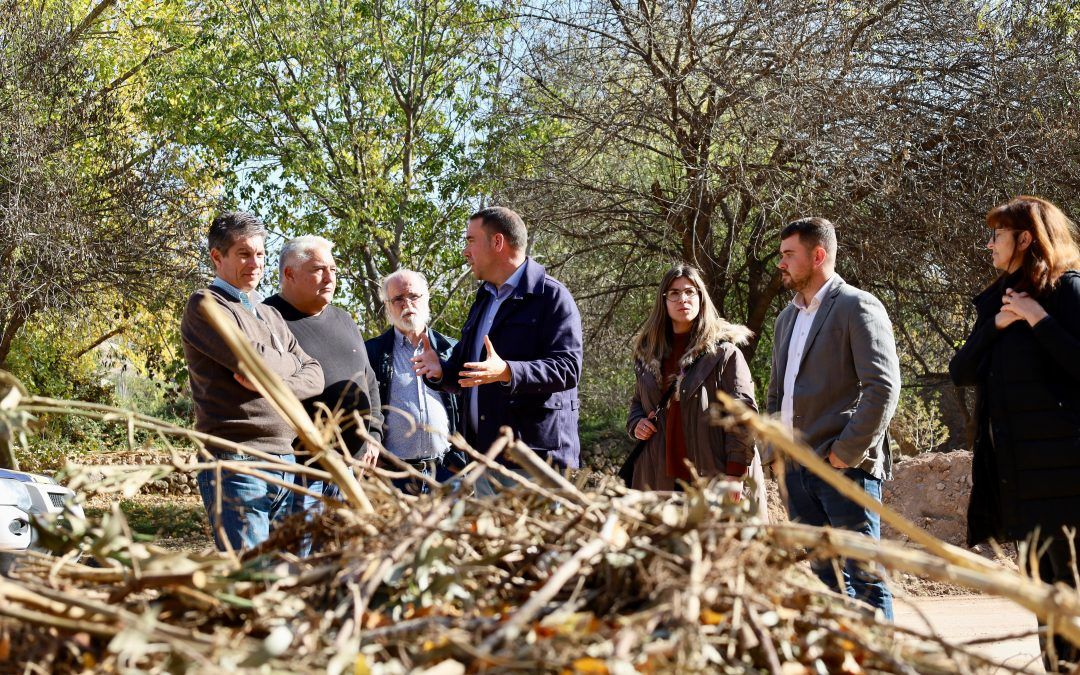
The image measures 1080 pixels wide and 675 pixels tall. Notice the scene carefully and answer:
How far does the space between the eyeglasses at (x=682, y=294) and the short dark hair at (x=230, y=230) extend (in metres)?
2.04

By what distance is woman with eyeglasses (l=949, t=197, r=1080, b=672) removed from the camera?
154 inches

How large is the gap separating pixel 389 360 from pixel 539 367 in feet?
3.94

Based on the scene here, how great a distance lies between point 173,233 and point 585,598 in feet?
43.8

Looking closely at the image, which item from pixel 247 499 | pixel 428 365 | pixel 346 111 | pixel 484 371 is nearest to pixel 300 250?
pixel 428 365

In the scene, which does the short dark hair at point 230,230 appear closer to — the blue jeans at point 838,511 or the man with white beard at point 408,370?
the man with white beard at point 408,370

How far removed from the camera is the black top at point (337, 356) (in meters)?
4.65

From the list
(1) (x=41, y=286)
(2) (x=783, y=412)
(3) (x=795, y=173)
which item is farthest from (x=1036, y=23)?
(1) (x=41, y=286)

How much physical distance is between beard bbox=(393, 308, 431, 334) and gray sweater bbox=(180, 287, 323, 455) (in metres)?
1.10

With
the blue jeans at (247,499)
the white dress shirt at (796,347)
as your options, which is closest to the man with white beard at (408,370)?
the blue jeans at (247,499)

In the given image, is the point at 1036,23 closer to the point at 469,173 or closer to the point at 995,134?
the point at 995,134

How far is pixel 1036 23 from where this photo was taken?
1086 cm

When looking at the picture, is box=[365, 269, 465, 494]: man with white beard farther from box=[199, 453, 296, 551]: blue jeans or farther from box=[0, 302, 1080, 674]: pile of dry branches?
box=[0, 302, 1080, 674]: pile of dry branches

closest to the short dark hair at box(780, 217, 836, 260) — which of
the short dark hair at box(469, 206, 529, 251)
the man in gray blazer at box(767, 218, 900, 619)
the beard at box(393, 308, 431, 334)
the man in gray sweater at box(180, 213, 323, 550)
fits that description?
the man in gray blazer at box(767, 218, 900, 619)

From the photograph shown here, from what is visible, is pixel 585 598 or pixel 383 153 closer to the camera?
pixel 585 598
